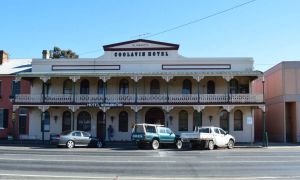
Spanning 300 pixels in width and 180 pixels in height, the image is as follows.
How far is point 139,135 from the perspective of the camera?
3058 centimetres

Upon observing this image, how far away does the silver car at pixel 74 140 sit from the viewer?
104ft

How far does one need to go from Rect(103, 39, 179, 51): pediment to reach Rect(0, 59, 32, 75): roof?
352 inches

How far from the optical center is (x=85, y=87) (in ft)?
133

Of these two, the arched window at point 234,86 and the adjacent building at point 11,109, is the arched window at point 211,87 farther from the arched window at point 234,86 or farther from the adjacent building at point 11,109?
the adjacent building at point 11,109

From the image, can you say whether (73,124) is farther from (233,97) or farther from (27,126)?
(233,97)

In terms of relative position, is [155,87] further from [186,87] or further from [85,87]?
[85,87]

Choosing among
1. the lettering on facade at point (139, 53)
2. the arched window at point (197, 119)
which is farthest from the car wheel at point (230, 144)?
the lettering on facade at point (139, 53)

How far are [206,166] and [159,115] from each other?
74.7 feet

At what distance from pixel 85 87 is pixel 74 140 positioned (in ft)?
31.3

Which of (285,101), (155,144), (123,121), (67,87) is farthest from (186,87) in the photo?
(67,87)

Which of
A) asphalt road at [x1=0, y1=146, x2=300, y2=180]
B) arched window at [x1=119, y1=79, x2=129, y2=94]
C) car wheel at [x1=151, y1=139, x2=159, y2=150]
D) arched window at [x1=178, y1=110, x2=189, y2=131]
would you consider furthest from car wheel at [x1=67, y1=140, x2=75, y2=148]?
asphalt road at [x1=0, y1=146, x2=300, y2=180]

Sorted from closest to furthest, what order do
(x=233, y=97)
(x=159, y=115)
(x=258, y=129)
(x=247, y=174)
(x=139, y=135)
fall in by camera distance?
(x=247, y=174) → (x=139, y=135) → (x=233, y=97) → (x=159, y=115) → (x=258, y=129)

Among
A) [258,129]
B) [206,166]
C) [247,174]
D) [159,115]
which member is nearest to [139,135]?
[159,115]

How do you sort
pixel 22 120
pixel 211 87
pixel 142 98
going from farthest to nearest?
pixel 22 120 → pixel 211 87 → pixel 142 98
